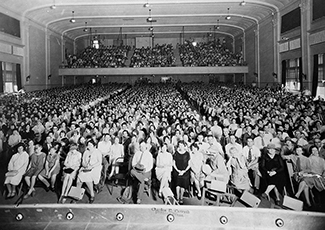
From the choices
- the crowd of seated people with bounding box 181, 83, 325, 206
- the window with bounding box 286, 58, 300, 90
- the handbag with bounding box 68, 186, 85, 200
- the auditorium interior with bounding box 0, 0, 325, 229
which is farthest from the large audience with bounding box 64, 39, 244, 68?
the handbag with bounding box 68, 186, 85, 200

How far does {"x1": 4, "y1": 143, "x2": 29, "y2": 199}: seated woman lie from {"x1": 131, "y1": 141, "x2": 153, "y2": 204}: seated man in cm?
240

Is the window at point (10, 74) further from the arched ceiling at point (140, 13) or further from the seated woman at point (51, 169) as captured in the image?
the seated woman at point (51, 169)

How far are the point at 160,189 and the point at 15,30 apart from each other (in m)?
20.0

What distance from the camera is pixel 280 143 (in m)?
8.13

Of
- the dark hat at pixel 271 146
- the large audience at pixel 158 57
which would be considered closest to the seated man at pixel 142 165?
the dark hat at pixel 271 146

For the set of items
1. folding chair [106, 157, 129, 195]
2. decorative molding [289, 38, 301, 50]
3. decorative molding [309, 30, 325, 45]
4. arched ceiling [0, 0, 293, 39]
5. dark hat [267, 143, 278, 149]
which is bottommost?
folding chair [106, 157, 129, 195]

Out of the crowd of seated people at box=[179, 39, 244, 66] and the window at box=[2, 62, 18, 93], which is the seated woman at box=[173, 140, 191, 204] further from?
the crowd of seated people at box=[179, 39, 244, 66]

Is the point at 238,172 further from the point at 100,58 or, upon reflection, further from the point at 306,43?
the point at 100,58

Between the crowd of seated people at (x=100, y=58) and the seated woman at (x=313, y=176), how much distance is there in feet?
93.7

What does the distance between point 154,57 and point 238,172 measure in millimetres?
30477

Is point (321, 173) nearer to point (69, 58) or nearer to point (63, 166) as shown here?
point (63, 166)

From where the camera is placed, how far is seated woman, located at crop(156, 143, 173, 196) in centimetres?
725

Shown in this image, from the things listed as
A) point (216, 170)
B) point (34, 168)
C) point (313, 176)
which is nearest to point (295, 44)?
point (313, 176)

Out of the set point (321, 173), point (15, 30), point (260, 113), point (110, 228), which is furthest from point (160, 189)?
point (15, 30)
